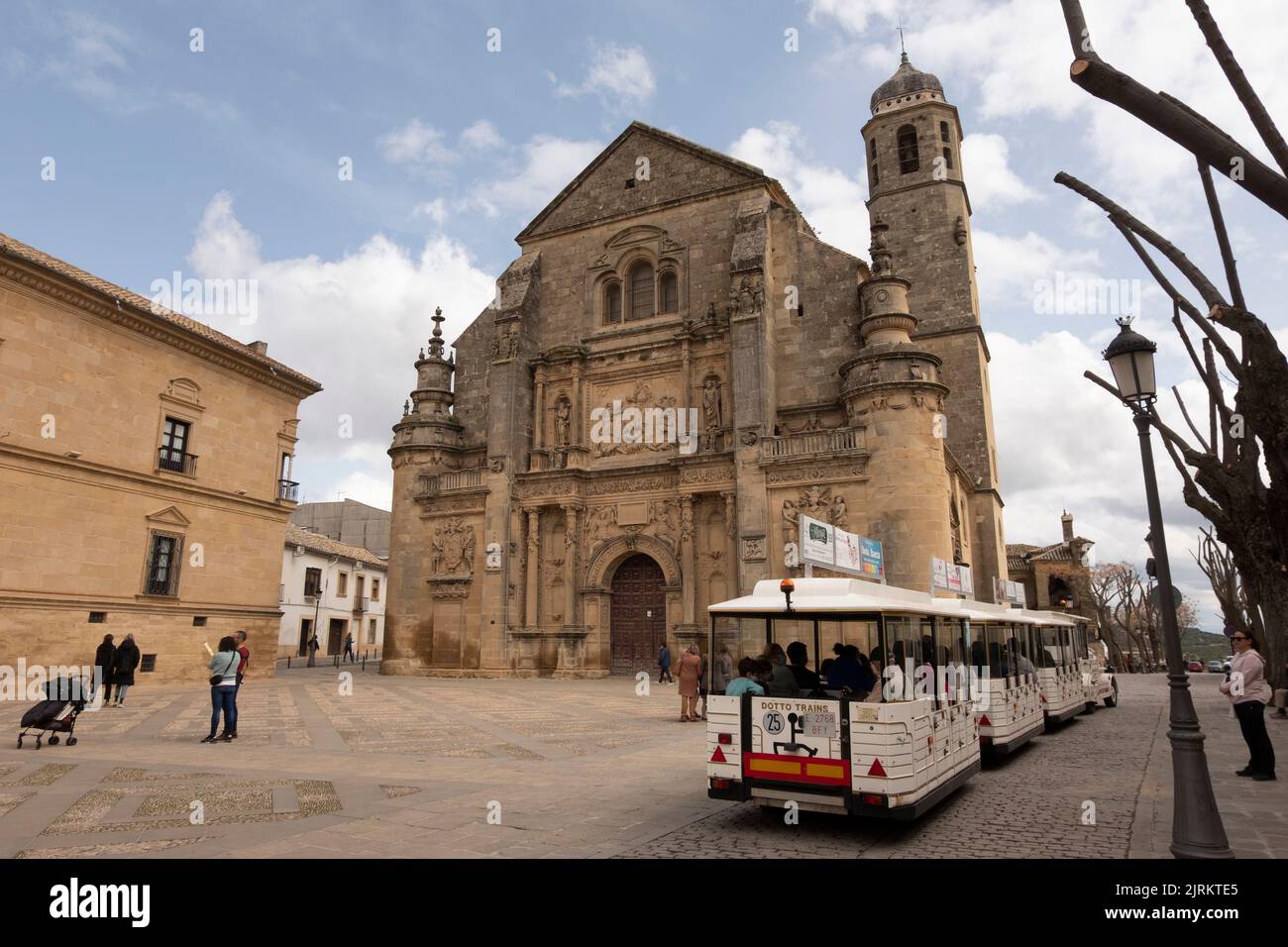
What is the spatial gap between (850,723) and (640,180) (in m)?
28.7

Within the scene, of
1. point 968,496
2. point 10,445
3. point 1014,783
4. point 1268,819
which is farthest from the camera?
point 968,496

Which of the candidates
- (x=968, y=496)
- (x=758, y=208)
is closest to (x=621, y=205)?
(x=758, y=208)

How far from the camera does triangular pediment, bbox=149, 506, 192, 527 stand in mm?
23219

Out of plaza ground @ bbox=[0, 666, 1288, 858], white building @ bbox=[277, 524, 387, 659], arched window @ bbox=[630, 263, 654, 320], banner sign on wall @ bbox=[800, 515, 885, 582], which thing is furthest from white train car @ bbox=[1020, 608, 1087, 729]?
white building @ bbox=[277, 524, 387, 659]

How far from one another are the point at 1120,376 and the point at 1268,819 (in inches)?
173

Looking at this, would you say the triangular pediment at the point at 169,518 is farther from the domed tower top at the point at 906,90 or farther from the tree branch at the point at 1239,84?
the domed tower top at the point at 906,90

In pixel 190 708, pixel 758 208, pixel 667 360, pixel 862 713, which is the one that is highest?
pixel 758 208

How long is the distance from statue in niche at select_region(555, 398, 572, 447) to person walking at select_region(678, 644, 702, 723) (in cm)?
1531

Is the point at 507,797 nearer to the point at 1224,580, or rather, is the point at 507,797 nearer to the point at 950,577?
the point at 950,577

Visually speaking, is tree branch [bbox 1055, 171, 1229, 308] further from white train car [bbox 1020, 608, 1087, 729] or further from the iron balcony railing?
the iron balcony railing

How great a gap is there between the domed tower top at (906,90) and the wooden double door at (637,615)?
83.4 feet

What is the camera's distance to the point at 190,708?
17.0m

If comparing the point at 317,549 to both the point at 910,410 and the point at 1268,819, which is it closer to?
the point at 910,410

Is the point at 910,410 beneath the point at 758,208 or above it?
beneath
